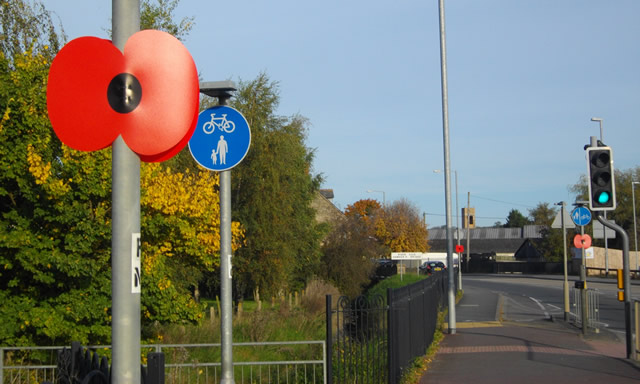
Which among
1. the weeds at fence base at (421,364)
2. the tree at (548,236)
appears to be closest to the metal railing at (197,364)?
the weeds at fence base at (421,364)

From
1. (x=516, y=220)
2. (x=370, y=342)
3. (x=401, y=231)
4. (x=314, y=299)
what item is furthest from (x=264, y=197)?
(x=516, y=220)

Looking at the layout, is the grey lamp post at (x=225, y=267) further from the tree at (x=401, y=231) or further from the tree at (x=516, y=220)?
the tree at (x=516, y=220)

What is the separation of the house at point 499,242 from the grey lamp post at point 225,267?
108 metres

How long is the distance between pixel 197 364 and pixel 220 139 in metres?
5.30

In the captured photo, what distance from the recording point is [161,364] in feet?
10.9

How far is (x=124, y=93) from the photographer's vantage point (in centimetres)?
280

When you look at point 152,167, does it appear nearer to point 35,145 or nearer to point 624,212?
point 35,145

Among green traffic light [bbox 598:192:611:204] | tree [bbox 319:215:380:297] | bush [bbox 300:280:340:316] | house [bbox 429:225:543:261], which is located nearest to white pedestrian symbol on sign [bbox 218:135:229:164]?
green traffic light [bbox 598:192:611:204]

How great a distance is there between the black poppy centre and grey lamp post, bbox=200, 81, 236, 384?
3.41 meters

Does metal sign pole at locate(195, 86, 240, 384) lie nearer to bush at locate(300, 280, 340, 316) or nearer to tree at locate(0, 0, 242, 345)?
tree at locate(0, 0, 242, 345)

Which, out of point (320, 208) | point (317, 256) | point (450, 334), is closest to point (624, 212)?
point (320, 208)

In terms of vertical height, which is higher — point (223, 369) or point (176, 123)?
point (176, 123)

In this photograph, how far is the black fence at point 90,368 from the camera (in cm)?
329

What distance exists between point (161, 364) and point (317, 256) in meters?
32.3
